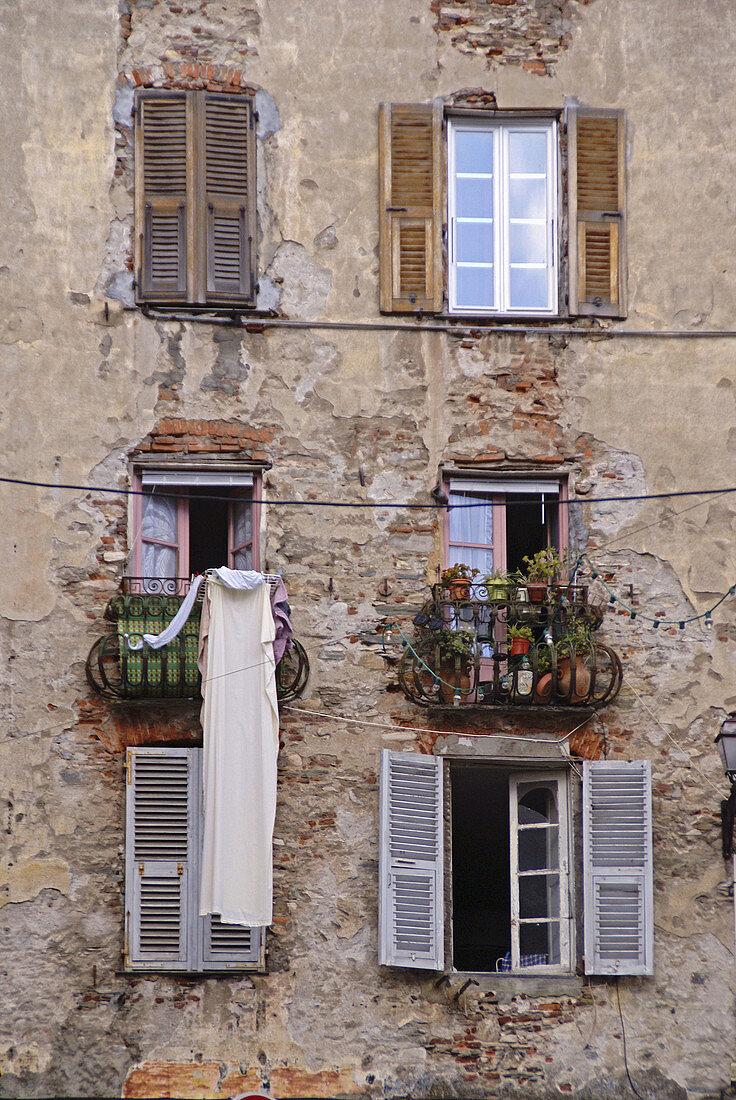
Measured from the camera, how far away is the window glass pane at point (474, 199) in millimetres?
12969

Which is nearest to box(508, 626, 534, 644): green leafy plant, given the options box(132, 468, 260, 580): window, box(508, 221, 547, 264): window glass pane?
box(132, 468, 260, 580): window

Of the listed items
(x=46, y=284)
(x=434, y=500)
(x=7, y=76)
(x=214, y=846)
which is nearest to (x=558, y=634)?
(x=434, y=500)

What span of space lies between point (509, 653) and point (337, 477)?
5.99 ft

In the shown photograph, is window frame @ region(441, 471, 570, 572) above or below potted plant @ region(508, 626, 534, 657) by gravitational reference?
above

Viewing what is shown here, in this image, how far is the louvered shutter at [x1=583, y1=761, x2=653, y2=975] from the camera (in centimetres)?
1170

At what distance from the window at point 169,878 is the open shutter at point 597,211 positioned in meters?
→ 4.60

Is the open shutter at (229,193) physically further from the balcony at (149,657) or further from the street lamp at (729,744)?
the street lamp at (729,744)

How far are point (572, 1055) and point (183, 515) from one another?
4.78 metres

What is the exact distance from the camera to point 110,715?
11.8 metres

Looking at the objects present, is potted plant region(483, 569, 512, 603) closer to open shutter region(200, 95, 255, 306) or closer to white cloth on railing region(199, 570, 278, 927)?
white cloth on railing region(199, 570, 278, 927)

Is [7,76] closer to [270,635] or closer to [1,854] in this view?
[270,635]

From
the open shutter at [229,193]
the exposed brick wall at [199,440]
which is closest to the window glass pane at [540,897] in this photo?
the exposed brick wall at [199,440]

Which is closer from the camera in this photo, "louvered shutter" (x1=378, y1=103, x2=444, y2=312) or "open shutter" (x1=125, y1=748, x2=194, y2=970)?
"open shutter" (x1=125, y1=748, x2=194, y2=970)

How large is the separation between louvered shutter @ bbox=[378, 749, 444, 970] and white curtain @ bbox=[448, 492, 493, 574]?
1548 mm
